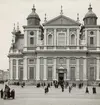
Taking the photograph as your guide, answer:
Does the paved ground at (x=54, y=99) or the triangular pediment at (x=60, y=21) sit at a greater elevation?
the triangular pediment at (x=60, y=21)

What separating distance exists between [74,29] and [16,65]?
1463 centimetres

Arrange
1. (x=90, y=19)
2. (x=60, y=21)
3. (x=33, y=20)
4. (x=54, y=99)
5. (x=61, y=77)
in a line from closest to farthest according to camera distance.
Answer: (x=54, y=99)
(x=61, y=77)
(x=60, y=21)
(x=90, y=19)
(x=33, y=20)

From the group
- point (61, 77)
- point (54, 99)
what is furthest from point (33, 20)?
point (54, 99)

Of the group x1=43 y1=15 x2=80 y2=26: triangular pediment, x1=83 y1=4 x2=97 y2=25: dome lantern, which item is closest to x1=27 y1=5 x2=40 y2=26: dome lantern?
x1=43 y1=15 x2=80 y2=26: triangular pediment

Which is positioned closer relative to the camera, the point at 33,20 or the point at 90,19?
the point at 90,19

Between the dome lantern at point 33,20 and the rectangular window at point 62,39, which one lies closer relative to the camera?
the rectangular window at point 62,39

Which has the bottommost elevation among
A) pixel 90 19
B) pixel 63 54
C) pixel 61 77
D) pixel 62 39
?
pixel 61 77

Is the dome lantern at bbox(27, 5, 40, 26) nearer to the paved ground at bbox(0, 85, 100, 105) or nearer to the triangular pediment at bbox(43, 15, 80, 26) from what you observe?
the triangular pediment at bbox(43, 15, 80, 26)

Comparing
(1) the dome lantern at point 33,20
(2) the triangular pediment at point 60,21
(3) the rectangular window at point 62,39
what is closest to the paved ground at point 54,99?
(3) the rectangular window at point 62,39

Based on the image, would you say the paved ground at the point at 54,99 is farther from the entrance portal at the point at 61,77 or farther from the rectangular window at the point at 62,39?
the rectangular window at the point at 62,39

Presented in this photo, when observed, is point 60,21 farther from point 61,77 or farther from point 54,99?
point 54,99

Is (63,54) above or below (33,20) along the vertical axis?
below

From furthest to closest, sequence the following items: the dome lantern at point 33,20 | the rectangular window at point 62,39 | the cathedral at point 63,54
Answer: the dome lantern at point 33,20 → the rectangular window at point 62,39 → the cathedral at point 63,54

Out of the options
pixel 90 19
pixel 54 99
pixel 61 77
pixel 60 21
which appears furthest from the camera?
pixel 90 19
